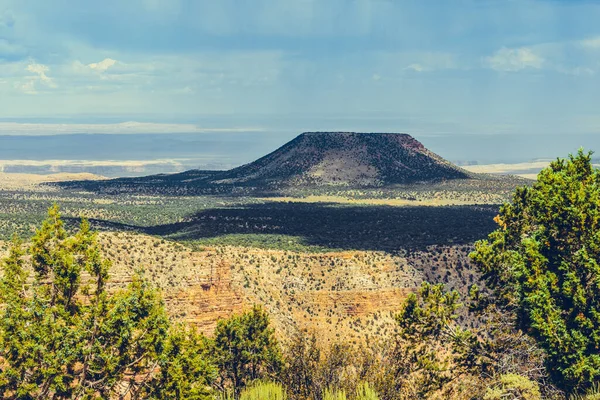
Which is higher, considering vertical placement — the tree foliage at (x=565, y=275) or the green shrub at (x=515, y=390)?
the tree foliage at (x=565, y=275)

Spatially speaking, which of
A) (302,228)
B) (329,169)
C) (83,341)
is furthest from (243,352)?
(329,169)

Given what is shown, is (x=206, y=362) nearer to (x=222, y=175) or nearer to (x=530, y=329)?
(x=530, y=329)

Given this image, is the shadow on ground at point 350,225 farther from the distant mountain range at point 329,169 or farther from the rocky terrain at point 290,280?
the distant mountain range at point 329,169

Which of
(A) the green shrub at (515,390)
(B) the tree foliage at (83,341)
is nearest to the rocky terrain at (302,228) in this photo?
(B) the tree foliage at (83,341)

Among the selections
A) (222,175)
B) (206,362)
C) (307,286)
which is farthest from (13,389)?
(222,175)

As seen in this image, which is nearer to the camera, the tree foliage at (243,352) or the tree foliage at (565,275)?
the tree foliage at (565,275)

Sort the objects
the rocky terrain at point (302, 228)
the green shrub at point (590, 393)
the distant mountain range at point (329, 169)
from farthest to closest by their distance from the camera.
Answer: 1. the distant mountain range at point (329, 169)
2. the rocky terrain at point (302, 228)
3. the green shrub at point (590, 393)

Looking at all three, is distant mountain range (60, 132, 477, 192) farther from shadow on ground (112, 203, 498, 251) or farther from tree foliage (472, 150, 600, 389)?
tree foliage (472, 150, 600, 389)
